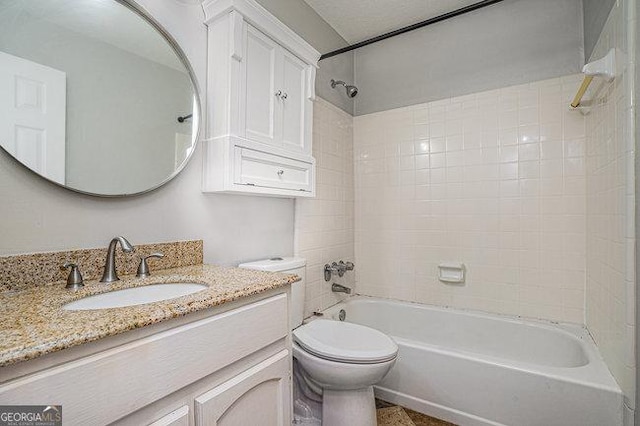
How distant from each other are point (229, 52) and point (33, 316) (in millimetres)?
1172

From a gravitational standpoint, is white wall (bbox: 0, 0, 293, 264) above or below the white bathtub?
above

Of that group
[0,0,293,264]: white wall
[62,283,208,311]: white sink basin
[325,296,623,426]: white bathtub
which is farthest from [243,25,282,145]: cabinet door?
[325,296,623,426]: white bathtub

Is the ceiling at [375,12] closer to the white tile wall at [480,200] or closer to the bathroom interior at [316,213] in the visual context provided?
the bathroom interior at [316,213]

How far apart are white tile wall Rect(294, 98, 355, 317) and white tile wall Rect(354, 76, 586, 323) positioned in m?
0.14

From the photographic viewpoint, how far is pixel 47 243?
95cm

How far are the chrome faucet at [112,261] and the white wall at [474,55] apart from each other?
2.11 meters

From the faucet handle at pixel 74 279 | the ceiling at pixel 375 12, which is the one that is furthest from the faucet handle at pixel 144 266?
the ceiling at pixel 375 12

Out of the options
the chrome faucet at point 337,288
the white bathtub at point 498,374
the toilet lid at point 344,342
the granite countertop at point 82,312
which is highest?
the granite countertop at point 82,312

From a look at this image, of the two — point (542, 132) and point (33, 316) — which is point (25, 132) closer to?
point (33, 316)

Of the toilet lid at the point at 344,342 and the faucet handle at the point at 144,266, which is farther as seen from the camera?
the toilet lid at the point at 344,342

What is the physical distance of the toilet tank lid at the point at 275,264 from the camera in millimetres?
1503

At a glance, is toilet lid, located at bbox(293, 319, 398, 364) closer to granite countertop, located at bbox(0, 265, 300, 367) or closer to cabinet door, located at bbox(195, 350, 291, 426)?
cabinet door, located at bbox(195, 350, 291, 426)

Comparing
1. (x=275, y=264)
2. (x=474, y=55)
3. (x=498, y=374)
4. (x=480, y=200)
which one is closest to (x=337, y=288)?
(x=275, y=264)

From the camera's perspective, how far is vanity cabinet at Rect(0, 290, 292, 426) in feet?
1.81
